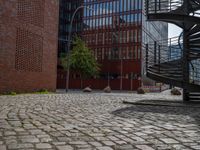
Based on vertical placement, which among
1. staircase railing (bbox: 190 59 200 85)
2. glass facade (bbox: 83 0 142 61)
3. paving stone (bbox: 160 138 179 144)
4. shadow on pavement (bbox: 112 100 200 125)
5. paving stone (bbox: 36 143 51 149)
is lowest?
paving stone (bbox: 160 138 179 144)

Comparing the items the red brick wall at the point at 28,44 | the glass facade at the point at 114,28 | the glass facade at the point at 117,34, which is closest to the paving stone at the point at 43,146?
the red brick wall at the point at 28,44

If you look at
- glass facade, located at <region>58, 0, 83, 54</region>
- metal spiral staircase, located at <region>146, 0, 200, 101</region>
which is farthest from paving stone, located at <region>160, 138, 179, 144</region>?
glass facade, located at <region>58, 0, 83, 54</region>

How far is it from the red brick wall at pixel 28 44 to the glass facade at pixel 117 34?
30.6 metres

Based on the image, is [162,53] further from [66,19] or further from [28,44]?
[66,19]

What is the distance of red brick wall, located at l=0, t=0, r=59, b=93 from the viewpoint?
22.6m

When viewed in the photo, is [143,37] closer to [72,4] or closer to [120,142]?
[72,4]

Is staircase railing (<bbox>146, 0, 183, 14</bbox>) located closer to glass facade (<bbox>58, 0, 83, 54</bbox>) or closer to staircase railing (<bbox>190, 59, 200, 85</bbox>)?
staircase railing (<bbox>190, 59, 200, 85</bbox>)

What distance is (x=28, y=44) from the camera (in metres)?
25.1

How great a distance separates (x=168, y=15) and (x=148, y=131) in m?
9.29

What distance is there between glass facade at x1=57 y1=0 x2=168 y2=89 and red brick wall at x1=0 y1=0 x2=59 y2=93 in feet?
100

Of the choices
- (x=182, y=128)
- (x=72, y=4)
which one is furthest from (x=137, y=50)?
(x=182, y=128)

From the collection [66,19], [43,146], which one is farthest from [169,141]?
[66,19]

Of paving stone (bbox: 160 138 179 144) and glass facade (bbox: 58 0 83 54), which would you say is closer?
paving stone (bbox: 160 138 179 144)

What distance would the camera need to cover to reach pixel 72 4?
74.8m
